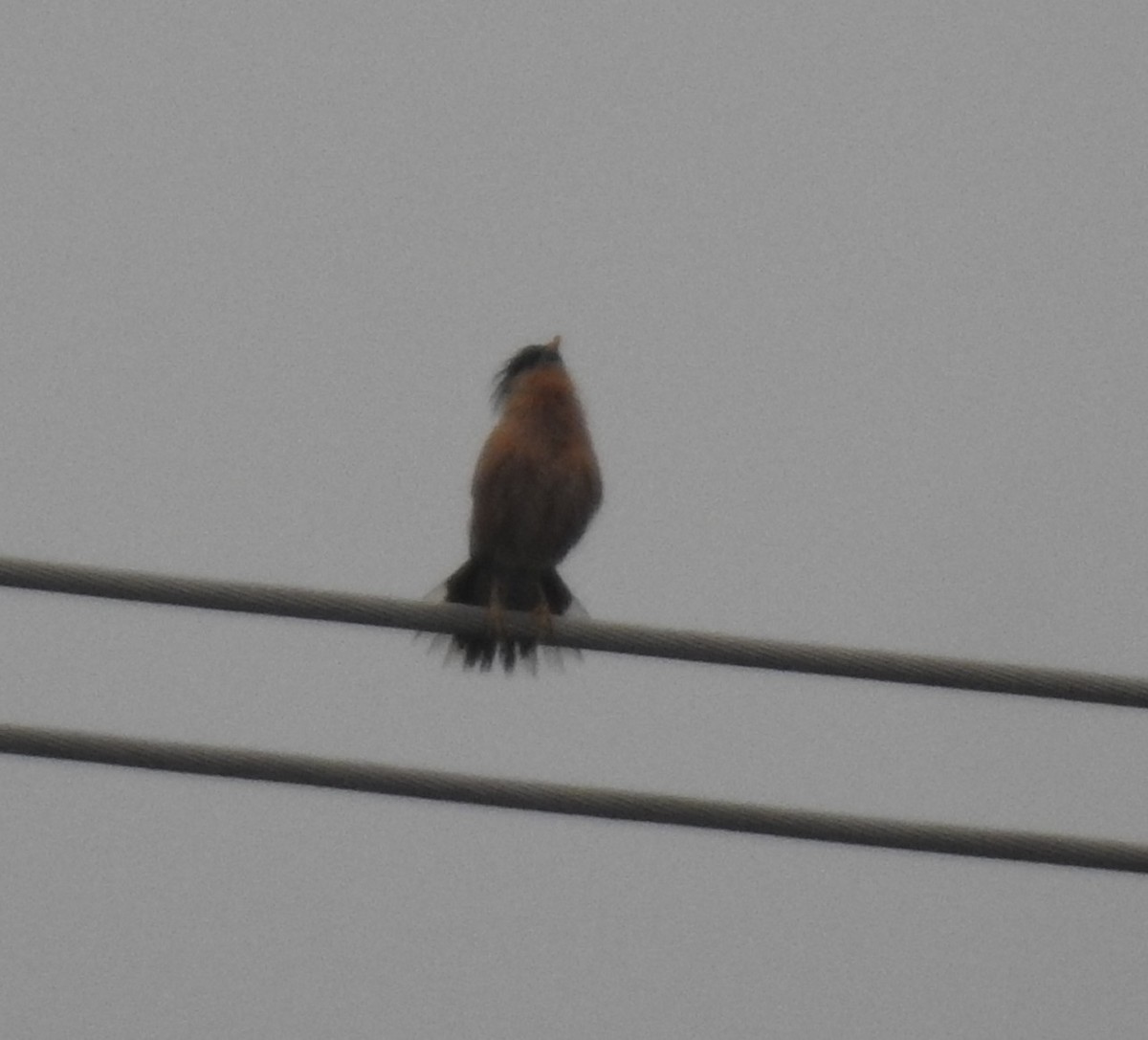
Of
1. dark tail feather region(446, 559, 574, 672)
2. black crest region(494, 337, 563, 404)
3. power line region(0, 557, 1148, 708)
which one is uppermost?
black crest region(494, 337, 563, 404)

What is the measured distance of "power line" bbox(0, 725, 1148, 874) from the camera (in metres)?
5.11

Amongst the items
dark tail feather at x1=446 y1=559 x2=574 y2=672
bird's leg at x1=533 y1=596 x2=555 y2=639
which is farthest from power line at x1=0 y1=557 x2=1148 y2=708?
dark tail feather at x1=446 y1=559 x2=574 y2=672

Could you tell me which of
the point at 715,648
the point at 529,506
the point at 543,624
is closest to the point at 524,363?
the point at 529,506

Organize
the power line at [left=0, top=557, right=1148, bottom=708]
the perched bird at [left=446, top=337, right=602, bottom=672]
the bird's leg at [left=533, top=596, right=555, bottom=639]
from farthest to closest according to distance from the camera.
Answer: the perched bird at [left=446, top=337, right=602, bottom=672]
the bird's leg at [left=533, top=596, right=555, bottom=639]
the power line at [left=0, top=557, right=1148, bottom=708]

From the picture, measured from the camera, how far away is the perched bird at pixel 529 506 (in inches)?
303

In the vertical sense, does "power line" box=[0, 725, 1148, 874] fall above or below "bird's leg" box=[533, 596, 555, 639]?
below

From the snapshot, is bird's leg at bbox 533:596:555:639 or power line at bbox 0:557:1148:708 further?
bird's leg at bbox 533:596:555:639

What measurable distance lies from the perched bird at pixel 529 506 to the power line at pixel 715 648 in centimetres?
236

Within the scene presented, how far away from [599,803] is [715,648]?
1.43 feet

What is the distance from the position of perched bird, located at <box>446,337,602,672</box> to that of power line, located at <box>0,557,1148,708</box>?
7.73ft

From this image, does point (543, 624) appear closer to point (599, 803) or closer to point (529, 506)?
point (599, 803)

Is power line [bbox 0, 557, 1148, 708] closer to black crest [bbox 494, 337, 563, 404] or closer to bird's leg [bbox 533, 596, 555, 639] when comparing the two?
bird's leg [bbox 533, 596, 555, 639]

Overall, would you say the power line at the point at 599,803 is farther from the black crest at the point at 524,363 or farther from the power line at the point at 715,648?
the black crest at the point at 524,363

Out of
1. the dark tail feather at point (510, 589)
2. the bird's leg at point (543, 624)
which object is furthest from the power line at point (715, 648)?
the dark tail feather at point (510, 589)
